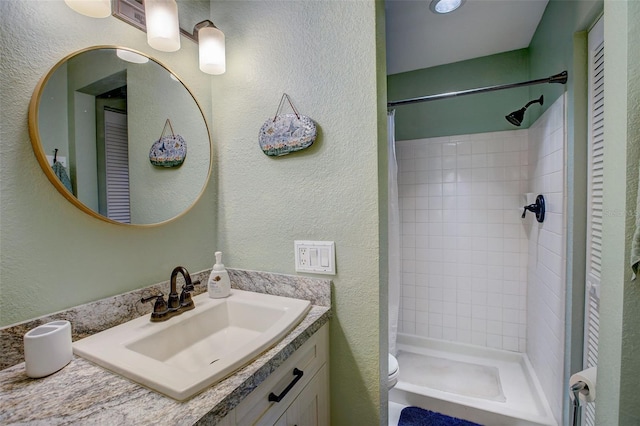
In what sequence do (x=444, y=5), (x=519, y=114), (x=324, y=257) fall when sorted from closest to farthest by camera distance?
1. (x=324, y=257)
2. (x=444, y=5)
3. (x=519, y=114)

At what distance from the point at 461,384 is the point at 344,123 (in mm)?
1938

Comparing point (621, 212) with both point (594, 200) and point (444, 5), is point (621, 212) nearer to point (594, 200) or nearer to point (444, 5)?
point (594, 200)

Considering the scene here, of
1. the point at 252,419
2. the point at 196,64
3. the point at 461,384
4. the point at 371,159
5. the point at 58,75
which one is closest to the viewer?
the point at 252,419

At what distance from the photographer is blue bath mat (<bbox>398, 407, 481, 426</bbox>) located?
151 cm

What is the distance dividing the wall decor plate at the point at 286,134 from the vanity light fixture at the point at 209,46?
31 cm

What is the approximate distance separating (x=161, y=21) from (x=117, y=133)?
40 cm

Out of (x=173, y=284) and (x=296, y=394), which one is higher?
(x=173, y=284)

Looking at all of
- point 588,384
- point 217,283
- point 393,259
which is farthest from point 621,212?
point 217,283

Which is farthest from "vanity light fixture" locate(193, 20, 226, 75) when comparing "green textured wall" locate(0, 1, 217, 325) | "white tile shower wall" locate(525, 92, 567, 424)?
"white tile shower wall" locate(525, 92, 567, 424)

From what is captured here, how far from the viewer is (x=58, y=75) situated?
77 cm

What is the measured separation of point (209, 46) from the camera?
1.08 metres

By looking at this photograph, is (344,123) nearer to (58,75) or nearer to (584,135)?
(58,75)

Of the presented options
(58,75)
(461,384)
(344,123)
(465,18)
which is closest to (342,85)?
(344,123)

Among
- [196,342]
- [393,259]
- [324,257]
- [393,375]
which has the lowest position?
[393,375]
